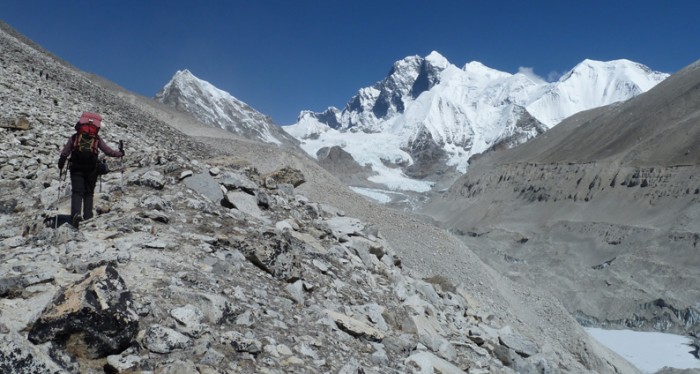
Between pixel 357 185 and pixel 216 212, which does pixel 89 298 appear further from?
pixel 357 185

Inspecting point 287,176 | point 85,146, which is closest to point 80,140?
point 85,146

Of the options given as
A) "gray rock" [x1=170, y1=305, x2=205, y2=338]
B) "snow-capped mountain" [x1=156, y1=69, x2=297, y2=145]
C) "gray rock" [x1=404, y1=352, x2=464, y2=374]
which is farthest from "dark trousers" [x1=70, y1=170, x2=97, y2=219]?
"snow-capped mountain" [x1=156, y1=69, x2=297, y2=145]

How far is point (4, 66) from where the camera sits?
16.8 metres

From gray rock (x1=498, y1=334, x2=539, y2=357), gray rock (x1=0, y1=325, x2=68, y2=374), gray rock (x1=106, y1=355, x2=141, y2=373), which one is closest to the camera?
gray rock (x1=0, y1=325, x2=68, y2=374)

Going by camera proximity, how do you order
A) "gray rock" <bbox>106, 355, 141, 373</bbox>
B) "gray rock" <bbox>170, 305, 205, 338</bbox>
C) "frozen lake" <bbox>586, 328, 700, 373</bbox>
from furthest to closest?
1. "frozen lake" <bbox>586, 328, 700, 373</bbox>
2. "gray rock" <bbox>170, 305, 205, 338</bbox>
3. "gray rock" <bbox>106, 355, 141, 373</bbox>

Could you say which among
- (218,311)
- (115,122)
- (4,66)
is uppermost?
(4,66)

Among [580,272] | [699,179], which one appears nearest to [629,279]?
[580,272]

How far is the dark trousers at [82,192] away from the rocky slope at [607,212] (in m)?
39.4

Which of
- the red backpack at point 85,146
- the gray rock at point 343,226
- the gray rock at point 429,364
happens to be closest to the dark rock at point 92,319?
the red backpack at point 85,146

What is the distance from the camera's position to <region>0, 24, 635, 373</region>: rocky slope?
15.2 ft

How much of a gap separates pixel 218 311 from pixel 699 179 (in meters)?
71.6

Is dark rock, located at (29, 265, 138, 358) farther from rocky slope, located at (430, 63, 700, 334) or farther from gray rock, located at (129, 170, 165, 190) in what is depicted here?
rocky slope, located at (430, 63, 700, 334)

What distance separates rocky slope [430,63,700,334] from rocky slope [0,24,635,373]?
1316 inches

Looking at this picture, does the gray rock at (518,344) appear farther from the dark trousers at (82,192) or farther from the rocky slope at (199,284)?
the dark trousers at (82,192)
